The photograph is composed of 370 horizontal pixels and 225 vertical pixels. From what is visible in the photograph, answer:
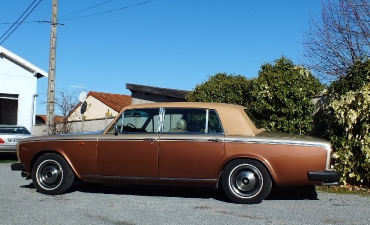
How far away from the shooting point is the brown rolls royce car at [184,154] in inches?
261

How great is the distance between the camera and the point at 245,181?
22.2 feet

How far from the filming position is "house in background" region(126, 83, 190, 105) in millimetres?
15023

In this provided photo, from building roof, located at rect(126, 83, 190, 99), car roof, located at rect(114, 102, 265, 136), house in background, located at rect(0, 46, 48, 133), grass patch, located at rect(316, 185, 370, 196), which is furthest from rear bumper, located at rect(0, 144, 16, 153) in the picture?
grass patch, located at rect(316, 185, 370, 196)

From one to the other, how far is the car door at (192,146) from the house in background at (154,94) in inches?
293

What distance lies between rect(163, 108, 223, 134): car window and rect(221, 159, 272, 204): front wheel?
61cm

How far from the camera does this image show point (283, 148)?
21.7 feet

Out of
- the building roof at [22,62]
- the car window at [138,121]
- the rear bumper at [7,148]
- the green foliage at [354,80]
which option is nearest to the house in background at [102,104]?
the building roof at [22,62]

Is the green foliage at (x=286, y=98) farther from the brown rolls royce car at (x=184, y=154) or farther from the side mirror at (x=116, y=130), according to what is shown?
the side mirror at (x=116, y=130)

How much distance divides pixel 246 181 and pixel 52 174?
3108 mm

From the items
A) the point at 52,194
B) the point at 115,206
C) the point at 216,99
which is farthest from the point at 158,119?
the point at 216,99

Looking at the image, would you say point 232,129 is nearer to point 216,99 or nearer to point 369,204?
point 369,204

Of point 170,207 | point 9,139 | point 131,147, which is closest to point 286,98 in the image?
point 131,147

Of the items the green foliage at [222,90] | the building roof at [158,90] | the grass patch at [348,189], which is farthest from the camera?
the building roof at [158,90]

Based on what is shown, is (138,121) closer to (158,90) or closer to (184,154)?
(184,154)
